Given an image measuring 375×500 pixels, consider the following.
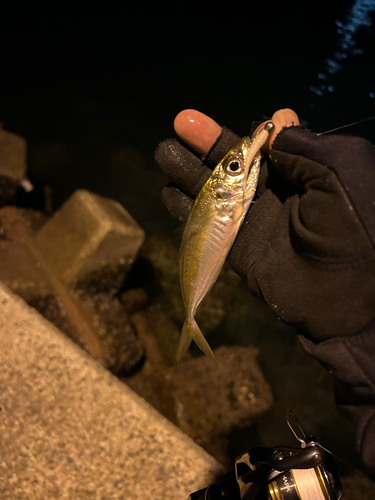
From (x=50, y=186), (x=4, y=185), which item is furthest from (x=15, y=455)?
(x=50, y=186)

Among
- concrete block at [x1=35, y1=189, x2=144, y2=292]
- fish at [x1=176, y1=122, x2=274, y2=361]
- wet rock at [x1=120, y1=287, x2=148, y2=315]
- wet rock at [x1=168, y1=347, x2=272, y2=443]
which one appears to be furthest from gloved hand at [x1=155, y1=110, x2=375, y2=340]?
wet rock at [x1=120, y1=287, x2=148, y2=315]

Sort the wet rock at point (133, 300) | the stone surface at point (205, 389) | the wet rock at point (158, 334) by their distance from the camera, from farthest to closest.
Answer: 1. the wet rock at point (133, 300)
2. the wet rock at point (158, 334)
3. the stone surface at point (205, 389)

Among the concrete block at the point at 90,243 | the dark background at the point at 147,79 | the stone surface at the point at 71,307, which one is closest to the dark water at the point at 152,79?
the dark background at the point at 147,79

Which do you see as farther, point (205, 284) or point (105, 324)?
point (105, 324)

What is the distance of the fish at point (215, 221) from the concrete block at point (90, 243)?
1357mm

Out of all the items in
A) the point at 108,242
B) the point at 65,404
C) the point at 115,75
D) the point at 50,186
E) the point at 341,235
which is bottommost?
the point at 50,186

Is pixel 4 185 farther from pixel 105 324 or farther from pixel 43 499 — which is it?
pixel 43 499

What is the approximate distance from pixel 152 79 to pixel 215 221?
5329mm

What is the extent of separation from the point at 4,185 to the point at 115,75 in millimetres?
3805

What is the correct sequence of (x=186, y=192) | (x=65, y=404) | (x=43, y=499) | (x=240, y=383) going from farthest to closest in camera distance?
(x=240, y=383) < (x=186, y=192) < (x=65, y=404) < (x=43, y=499)

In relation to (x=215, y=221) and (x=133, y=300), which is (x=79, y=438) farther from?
(x=133, y=300)

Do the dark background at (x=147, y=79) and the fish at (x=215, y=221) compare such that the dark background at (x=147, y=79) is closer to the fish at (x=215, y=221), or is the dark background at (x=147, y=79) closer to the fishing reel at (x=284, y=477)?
the fish at (x=215, y=221)

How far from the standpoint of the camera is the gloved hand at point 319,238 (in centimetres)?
154

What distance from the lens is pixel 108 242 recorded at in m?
3.30
